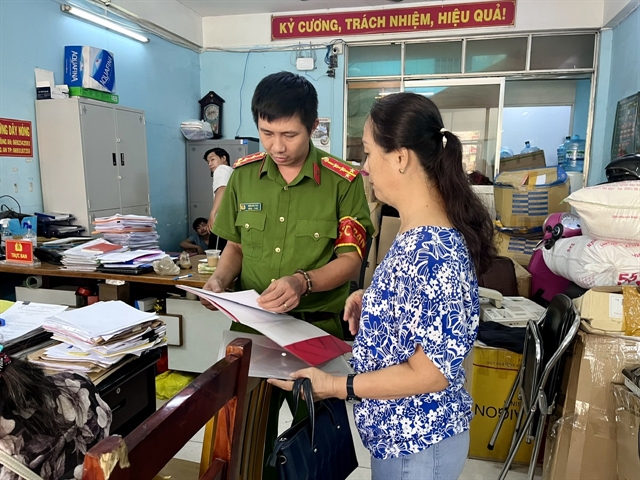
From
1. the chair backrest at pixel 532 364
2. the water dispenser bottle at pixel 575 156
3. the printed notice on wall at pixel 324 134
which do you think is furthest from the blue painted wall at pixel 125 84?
the water dispenser bottle at pixel 575 156

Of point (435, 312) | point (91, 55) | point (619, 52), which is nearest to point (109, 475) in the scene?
point (435, 312)

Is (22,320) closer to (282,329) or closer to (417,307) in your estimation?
(282,329)

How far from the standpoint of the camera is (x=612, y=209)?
189 cm

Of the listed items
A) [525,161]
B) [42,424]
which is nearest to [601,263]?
[42,424]

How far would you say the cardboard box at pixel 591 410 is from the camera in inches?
68.5

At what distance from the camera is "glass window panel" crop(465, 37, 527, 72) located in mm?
5074

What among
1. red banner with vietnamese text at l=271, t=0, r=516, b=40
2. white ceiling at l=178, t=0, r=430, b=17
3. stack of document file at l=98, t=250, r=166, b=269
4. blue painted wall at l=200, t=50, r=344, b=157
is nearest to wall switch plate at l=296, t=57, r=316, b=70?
blue painted wall at l=200, t=50, r=344, b=157

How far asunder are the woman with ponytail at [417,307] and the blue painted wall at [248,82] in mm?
4757

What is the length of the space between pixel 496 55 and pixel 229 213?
4.71 meters

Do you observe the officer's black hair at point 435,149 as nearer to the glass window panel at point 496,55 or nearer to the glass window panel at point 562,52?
the glass window panel at point 496,55

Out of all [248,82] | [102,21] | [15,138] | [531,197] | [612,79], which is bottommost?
[531,197]

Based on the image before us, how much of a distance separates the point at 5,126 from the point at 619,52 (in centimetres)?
537

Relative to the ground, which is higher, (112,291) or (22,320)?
(22,320)

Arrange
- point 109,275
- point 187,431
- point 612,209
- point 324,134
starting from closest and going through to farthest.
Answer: point 187,431, point 612,209, point 109,275, point 324,134
